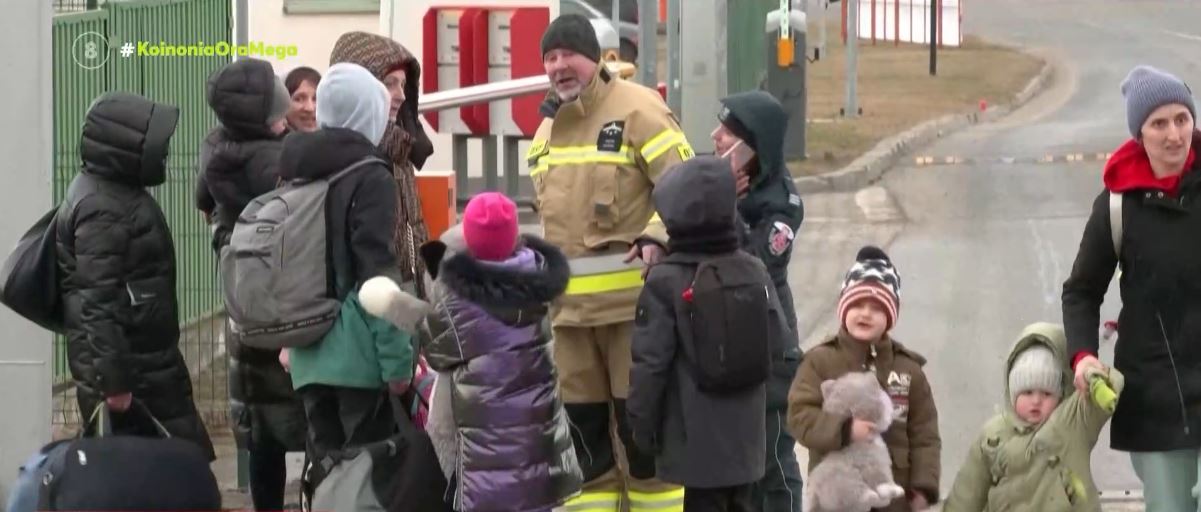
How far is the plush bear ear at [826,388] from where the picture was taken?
635cm

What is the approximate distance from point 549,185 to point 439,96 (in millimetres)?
3478

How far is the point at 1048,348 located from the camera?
623cm

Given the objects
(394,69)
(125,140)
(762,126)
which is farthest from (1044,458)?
(125,140)

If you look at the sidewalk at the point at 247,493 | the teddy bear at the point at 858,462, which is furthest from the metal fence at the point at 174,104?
the teddy bear at the point at 858,462

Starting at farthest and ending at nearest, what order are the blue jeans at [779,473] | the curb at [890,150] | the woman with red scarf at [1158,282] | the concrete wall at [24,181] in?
the curb at [890,150] → the concrete wall at [24,181] → the blue jeans at [779,473] → the woman with red scarf at [1158,282]

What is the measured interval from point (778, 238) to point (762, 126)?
0.38 metres

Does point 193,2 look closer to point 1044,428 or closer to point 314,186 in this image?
point 314,186

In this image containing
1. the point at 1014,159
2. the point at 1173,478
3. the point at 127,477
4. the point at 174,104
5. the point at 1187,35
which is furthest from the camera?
the point at 1187,35

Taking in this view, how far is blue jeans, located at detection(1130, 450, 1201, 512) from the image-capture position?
19.3 feet

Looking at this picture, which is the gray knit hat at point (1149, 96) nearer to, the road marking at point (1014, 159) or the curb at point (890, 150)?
the curb at point (890, 150)

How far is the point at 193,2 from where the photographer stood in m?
10.5

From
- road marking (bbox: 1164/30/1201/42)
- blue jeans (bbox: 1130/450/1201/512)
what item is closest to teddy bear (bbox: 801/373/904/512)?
blue jeans (bbox: 1130/450/1201/512)

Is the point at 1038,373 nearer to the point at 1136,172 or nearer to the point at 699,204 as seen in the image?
the point at 1136,172

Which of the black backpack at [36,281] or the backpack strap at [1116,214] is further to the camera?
the black backpack at [36,281]
